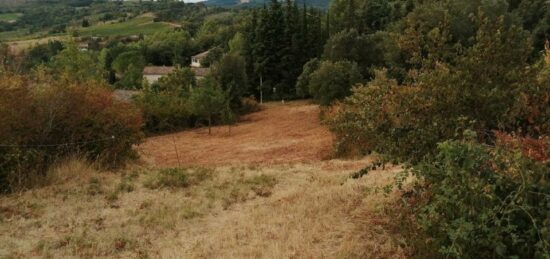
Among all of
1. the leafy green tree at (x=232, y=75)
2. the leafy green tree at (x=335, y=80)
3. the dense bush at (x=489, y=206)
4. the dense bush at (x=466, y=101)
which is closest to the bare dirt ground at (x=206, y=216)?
the dense bush at (x=466, y=101)

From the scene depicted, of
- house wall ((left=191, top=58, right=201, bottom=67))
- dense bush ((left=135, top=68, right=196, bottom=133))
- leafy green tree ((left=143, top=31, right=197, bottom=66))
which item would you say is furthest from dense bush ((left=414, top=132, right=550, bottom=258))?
leafy green tree ((left=143, top=31, right=197, bottom=66))

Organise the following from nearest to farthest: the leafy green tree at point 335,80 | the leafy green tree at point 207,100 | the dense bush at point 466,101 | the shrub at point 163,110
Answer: the dense bush at point 466,101 → the shrub at point 163,110 → the leafy green tree at point 207,100 → the leafy green tree at point 335,80

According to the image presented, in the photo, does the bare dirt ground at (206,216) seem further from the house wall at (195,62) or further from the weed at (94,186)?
the house wall at (195,62)

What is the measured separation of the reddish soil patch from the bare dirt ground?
19.4ft

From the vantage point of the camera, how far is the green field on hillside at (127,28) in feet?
365

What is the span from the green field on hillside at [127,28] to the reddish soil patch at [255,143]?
77.0 metres

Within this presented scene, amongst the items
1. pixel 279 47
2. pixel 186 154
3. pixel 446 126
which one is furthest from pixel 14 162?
pixel 279 47

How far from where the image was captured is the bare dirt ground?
5914 mm

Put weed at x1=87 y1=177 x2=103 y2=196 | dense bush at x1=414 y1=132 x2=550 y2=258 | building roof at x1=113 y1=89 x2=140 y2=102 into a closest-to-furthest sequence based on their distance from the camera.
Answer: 1. dense bush at x1=414 y1=132 x2=550 y2=258
2. weed at x1=87 y1=177 x2=103 y2=196
3. building roof at x1=113 y1=89 x2=140 y2=102

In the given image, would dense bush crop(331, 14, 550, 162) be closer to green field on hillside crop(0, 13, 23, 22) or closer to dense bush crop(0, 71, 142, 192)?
dense bush crop(0, 71, 142, 192)

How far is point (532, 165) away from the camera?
3975 mm

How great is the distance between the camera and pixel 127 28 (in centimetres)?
11988

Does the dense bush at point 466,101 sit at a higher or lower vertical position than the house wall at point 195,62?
higher

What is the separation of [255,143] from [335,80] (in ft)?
43.0
